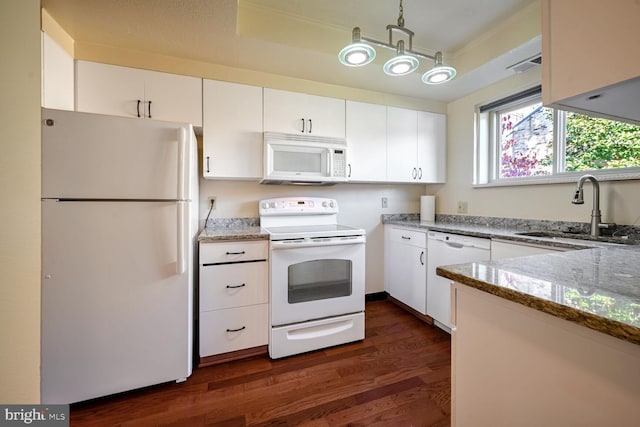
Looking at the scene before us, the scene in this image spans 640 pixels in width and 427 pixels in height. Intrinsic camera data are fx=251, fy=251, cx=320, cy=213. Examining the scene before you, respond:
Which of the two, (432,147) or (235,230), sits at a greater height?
(432,147)

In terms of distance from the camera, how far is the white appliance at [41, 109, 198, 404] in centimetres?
134

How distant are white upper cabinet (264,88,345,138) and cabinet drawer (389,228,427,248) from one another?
1.13 m

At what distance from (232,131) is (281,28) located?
0.83 meters

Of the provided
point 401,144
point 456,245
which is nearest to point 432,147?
point 401,144

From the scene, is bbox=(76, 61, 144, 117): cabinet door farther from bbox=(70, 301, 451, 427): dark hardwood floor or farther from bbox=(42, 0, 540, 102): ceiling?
bbox=(70, 301, 451, 427): dark hardwood floor

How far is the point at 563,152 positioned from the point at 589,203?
0.47m

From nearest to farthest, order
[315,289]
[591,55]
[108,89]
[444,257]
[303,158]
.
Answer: [591,55] < [108,89] < [315,289] < [444,257] < [303,158]

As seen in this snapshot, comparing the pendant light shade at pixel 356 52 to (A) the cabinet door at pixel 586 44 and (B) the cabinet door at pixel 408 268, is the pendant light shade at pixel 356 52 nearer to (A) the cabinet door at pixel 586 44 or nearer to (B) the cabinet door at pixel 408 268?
(A) the cabinet door at pixel 586 44

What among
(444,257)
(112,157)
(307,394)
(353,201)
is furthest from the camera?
(353,201)

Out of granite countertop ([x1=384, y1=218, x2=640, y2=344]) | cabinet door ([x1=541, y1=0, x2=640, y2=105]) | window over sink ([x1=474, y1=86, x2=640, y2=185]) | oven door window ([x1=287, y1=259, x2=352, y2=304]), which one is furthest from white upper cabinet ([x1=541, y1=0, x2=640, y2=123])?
oven door window ([x1=287, y1=259, x2=352, y2=304])

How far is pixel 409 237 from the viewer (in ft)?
8.08

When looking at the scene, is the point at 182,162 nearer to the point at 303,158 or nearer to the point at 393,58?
the point at 303,158

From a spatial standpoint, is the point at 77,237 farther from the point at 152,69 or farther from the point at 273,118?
the point at 273,118

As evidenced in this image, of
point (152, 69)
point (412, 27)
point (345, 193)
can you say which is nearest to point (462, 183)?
point (345, 193)
